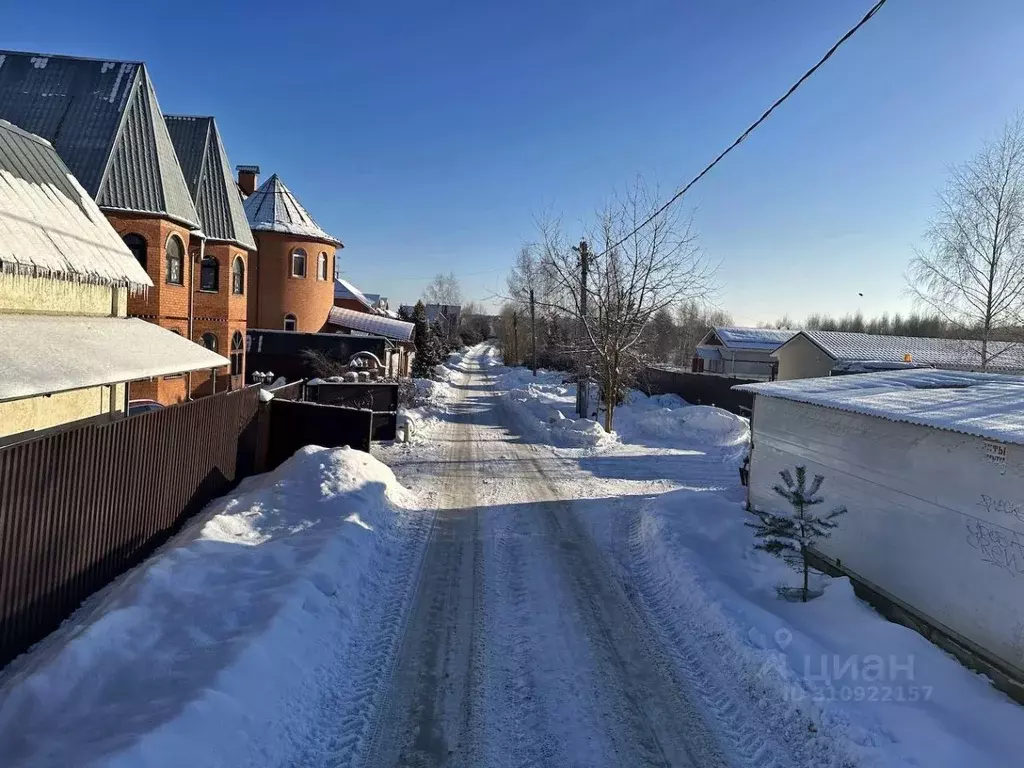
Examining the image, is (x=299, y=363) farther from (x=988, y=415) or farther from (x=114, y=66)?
(x=988, y=415)

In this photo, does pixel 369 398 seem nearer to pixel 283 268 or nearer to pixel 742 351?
pixel 283 268

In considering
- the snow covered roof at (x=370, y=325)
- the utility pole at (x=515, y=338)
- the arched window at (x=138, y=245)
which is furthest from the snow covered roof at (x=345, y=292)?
the arched window at (x=138, y=245)

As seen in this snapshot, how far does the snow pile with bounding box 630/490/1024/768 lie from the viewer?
4254 millimetres

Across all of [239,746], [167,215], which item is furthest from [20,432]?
[167,215]

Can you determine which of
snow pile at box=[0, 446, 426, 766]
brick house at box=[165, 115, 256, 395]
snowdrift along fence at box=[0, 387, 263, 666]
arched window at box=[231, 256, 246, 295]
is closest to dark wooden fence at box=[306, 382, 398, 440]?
brick house at box=[165, 115, 256, 395]

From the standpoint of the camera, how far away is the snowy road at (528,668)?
435cm

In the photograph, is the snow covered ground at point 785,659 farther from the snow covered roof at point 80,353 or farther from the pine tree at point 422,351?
the pine tree at point 422,351

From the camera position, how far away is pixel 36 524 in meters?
5.45

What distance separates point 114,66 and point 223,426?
1281cm

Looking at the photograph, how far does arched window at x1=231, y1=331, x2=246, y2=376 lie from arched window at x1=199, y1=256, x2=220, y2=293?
68.9 inches

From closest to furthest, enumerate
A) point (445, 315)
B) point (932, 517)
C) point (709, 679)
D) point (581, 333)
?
point (709, 679)
point (932, 517)
point (581, 333)
point (445, 315)

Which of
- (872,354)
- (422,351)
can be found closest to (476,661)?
(872,354)

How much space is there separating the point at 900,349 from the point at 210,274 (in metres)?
28.5

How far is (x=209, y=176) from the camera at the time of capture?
20875 mm
